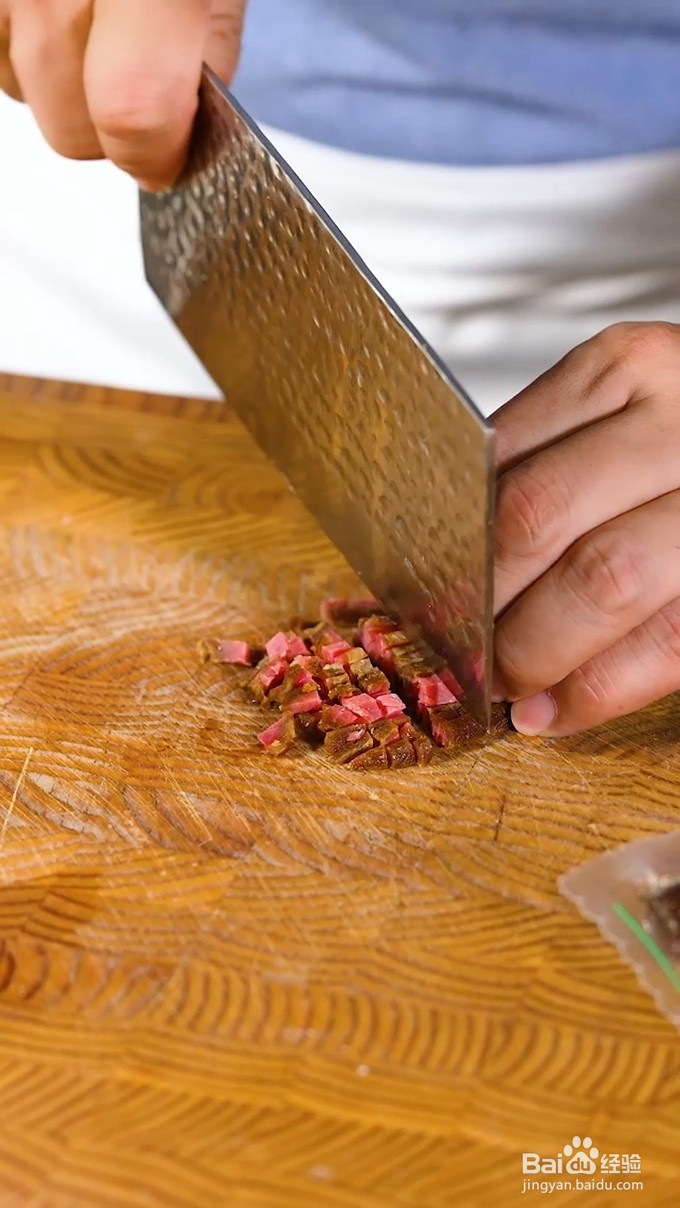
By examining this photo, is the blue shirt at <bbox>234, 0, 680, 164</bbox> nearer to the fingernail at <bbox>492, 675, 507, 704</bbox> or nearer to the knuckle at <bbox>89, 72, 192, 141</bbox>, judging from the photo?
the knuckle at <bbox>89, 72, 192, 141</bbox>

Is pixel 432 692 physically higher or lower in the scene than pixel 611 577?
lower

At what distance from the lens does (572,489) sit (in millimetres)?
1406

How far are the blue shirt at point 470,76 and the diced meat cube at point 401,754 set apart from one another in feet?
3.76

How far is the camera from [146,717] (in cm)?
157

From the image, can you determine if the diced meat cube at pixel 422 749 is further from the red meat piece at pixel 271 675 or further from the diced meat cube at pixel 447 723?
the red meat piece at pixel 271 675

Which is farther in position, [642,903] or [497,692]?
[497,692]

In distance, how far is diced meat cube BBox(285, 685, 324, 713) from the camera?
5.04 ft

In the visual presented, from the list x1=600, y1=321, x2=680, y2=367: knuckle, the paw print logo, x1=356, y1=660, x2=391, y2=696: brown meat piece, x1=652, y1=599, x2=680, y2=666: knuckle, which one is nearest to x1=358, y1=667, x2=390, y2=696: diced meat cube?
x1=356, y1=660, x2=391, y2=696: brown meat piece

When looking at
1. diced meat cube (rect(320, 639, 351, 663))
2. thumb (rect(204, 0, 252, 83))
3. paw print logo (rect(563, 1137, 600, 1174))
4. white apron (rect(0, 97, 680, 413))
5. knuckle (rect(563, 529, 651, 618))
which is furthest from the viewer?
white apron (rect(0, 97, 680, 413))

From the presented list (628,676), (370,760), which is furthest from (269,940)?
(628,676)

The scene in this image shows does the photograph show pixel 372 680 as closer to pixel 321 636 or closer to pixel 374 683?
pixel 374 683

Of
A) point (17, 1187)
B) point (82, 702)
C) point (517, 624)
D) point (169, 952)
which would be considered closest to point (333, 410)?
point (517, 624)

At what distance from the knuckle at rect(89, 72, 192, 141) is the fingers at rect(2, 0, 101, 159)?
0.11 meters

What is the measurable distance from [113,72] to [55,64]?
0.16 meters
